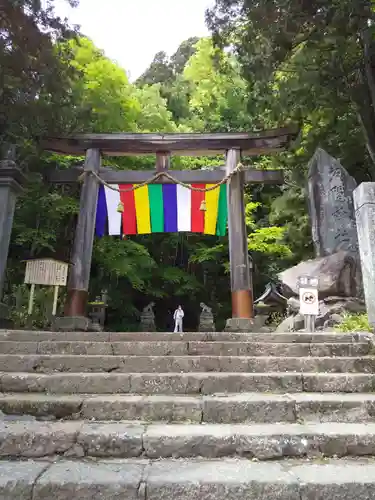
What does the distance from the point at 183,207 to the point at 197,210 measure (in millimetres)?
392

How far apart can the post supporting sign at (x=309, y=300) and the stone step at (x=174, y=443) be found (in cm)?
424

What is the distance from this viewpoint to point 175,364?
356cm

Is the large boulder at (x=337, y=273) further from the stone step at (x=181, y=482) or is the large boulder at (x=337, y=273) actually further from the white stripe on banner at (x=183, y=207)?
the stone step at (x=181, y=482)

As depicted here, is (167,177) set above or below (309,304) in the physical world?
above

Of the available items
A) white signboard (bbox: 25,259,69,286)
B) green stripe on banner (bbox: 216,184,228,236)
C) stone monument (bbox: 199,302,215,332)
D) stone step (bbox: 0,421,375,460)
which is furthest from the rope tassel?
stone step (bbox: 0,421,375,460)

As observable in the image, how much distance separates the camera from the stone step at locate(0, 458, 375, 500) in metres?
1.95

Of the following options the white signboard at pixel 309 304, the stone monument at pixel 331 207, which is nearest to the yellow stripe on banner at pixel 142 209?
the stone monument at pixel 331 207

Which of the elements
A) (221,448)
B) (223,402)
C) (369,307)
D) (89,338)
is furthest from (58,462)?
(369,307)

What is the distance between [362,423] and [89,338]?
9.86 feet

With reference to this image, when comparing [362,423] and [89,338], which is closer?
[362,423]

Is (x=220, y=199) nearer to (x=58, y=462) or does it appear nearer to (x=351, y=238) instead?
(x=351, y=238)

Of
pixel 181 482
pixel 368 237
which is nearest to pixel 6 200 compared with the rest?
pixel 368 237

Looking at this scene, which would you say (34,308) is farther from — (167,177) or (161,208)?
(167,177)

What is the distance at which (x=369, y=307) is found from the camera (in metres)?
4.59
